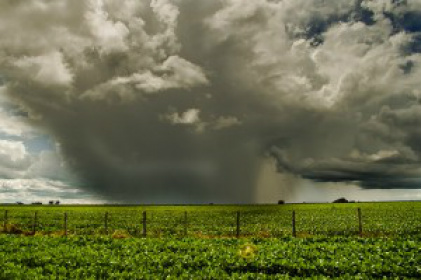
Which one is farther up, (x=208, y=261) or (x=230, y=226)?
(x=230, y=226)

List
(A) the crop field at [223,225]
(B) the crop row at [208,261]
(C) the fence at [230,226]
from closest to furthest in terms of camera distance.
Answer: (B) the crop row at [208,261] < (C) the fence at [230,226] < (A) the crop field at [223,225]

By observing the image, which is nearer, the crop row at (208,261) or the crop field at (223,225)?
the crop row at (208,261)

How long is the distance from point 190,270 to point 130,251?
19.2 ft

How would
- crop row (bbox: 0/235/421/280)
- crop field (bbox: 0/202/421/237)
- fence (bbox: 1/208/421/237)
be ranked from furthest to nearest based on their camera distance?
crop field (bbox: 0/202/421/237)
fence (bbox: 1/208/421/237)
crop row (bbox: 0/235/421/280)

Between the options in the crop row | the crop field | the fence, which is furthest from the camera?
the crop field

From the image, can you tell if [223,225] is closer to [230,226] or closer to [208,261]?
[230,226]

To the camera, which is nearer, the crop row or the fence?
the crop row

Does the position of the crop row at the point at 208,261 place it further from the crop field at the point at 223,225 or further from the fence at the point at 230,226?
the fence at the point at 230,226

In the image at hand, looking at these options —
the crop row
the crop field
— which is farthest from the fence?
the crop row

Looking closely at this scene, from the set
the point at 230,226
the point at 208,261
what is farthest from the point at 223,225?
the point at 208,261

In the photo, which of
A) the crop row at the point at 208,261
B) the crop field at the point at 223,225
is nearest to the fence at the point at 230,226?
the crop field at the point at 223,225

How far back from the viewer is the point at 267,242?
26922 mm

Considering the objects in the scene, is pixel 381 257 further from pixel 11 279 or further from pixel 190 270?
pixel 11 279

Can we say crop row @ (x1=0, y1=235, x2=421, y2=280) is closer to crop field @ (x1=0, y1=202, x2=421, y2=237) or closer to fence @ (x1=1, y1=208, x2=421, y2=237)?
crop field @ (x1=0, y1=202, x2=421, y2=237)
